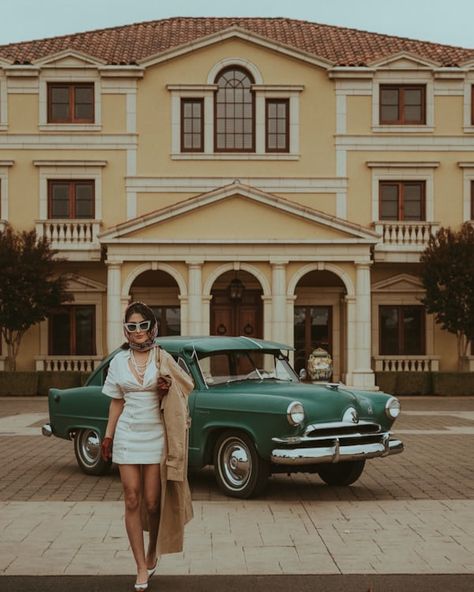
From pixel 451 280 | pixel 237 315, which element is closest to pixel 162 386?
pixel 451 280

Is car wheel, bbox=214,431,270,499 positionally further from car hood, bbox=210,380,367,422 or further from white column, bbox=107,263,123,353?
white column, bbox=107,263,123,353

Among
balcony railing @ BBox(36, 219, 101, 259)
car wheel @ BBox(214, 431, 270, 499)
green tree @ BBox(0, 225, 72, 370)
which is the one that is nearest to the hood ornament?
car wheel @ BBox(214, 431, 270, 499)

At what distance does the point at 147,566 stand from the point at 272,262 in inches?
972

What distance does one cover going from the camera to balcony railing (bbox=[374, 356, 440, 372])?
34875 mm

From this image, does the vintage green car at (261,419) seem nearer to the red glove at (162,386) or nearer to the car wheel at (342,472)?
the car wheel at (342,472)

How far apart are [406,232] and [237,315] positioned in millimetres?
6162

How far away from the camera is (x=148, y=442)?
716 centimetres

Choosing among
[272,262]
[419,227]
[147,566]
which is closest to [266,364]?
[147,566]

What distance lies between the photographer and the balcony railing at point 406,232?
3422cm

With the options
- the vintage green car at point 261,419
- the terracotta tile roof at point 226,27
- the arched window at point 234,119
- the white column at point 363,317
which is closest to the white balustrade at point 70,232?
the arched window at point 234,119

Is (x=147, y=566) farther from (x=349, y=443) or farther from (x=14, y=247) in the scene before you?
(x=14, y=247)

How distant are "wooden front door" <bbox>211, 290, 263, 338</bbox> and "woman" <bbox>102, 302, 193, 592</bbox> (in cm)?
2741

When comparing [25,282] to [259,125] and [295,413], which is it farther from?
[295,413]

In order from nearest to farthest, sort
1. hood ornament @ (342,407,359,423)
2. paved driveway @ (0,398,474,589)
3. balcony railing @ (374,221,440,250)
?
paved driveway @ (0,398,474,589) < hood ornament @ (342,407,359,423) < balcony railing @ (374,221,440,250)
